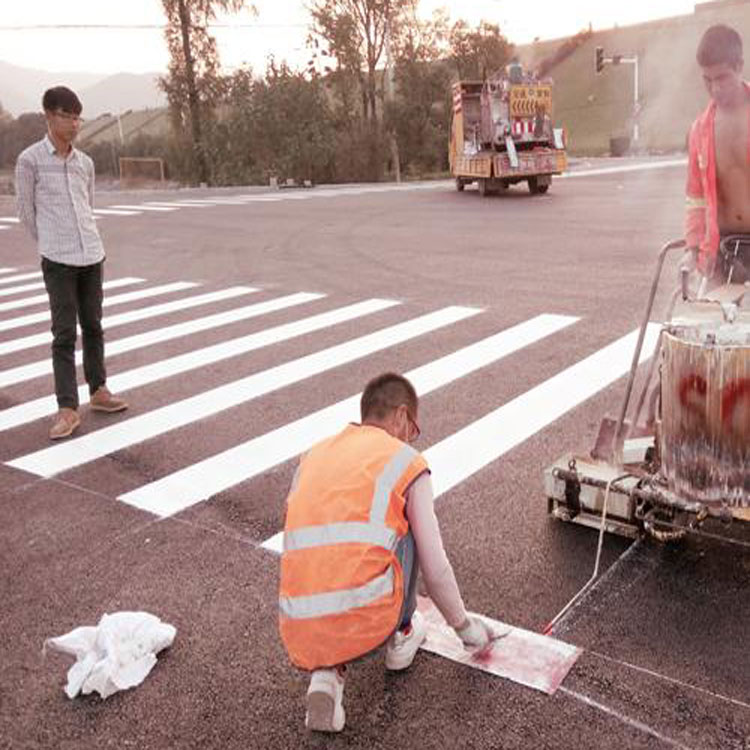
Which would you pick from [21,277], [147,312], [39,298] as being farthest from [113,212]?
[147,312]

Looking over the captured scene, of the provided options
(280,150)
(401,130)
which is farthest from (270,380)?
(401,130)

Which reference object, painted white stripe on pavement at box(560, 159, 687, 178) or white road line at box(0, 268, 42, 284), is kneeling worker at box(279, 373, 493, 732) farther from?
painted white stripe on pavement at box(560, 159, 687, 178)

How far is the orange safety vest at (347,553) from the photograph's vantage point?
2596mm

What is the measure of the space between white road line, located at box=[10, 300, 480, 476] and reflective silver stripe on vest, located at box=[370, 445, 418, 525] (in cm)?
307

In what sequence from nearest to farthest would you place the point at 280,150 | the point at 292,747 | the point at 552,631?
the point at 292,747 < the point at 552,631 < the point at 280,150

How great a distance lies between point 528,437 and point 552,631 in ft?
6.91

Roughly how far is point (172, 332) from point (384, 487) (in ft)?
20.4

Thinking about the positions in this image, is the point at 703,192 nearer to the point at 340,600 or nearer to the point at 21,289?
the point at 340,600

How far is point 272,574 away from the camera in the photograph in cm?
370

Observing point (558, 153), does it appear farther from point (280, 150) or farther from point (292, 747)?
point (292, 747)

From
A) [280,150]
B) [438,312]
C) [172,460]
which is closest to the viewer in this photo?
[172,460]

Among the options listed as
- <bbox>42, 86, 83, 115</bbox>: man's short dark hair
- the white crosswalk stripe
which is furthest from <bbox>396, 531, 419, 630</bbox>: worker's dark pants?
<bbox>42, 86, 83, 115</bbox>: man's short dark hair

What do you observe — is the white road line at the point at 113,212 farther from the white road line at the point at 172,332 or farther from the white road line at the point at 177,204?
the white road line at the point at 172,332

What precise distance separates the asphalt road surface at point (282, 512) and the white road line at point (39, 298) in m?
0.08
